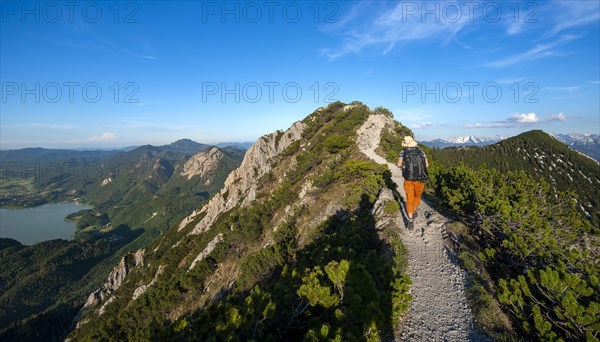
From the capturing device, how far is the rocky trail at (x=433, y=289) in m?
7.25

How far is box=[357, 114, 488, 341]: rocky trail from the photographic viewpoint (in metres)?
7.25

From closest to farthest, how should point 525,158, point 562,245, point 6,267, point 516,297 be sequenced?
point 516,297 → point 562,245 → point 525,158 → point 6,267

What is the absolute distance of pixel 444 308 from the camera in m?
8.07

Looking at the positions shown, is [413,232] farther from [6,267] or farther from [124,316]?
[6,267]

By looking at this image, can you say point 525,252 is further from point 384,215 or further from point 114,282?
point 114,282

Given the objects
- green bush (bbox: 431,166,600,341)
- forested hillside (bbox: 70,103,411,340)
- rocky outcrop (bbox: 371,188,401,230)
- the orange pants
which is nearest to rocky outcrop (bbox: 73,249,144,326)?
forested hillside (bbox: 70,103,411,340)

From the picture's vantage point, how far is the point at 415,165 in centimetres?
1095

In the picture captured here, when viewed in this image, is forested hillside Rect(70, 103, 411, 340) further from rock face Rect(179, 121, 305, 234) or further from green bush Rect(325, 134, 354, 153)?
rock face Rect(179, 121, 305, 234)

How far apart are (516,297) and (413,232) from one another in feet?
19.3

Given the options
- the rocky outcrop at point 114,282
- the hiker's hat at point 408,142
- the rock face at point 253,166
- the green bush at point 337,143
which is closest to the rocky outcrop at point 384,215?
the hiker's hat at point 408,142

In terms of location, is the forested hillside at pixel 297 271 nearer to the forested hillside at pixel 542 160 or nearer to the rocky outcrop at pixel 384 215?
the rocky outcrop at pixel 384 215

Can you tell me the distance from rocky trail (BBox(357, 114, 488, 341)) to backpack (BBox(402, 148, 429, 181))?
298 cm

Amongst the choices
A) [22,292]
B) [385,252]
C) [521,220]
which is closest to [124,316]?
[385,252]

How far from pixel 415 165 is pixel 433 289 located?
4.58 m
